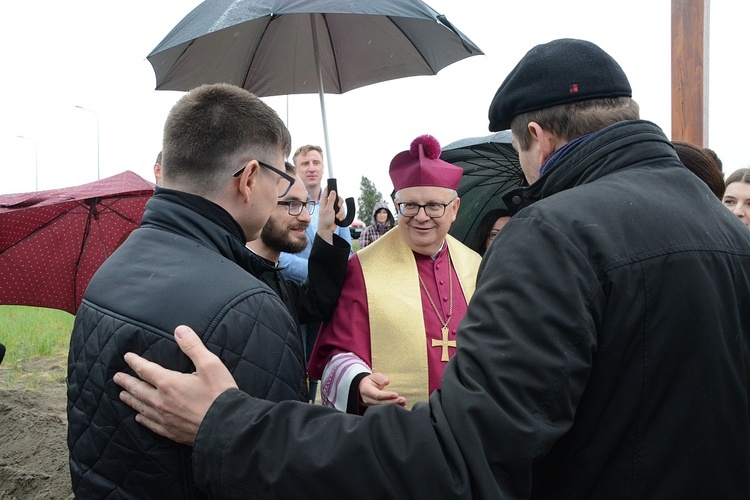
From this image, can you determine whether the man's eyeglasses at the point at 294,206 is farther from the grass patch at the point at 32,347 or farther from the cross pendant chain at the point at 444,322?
the grass patch at the point at 32,347

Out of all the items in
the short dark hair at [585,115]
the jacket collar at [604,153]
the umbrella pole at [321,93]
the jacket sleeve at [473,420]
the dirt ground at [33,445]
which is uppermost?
the umbrella pole at [321,93]

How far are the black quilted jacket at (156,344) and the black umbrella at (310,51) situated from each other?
1.90 m

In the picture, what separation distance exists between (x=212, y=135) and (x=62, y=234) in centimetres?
302

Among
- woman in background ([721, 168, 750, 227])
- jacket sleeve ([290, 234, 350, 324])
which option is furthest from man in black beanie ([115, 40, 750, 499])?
woman in background ([721, 168, 750, 227])

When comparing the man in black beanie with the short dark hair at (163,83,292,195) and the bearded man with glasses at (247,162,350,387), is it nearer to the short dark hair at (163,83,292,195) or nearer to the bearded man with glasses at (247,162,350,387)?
the short dark hair at (163,83,292,195)

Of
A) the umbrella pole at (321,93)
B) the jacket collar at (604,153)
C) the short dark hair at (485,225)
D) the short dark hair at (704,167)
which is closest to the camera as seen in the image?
the jacket collar at (604,153)

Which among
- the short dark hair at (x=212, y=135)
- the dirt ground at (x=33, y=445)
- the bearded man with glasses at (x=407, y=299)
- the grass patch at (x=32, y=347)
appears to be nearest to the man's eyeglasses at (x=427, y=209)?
the bearded man with glasses at (x=407, y=299)

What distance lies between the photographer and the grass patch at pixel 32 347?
6.78m

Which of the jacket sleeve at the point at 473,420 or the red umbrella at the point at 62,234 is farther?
the red umbrella at the point at 62,234

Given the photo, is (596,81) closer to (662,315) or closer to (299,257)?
(662,315)

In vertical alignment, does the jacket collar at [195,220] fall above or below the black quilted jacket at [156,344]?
above

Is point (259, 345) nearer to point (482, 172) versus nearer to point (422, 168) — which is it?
point (422, 168)

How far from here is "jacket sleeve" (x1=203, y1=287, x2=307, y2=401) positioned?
1476 millimetres

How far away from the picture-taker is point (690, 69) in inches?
167
